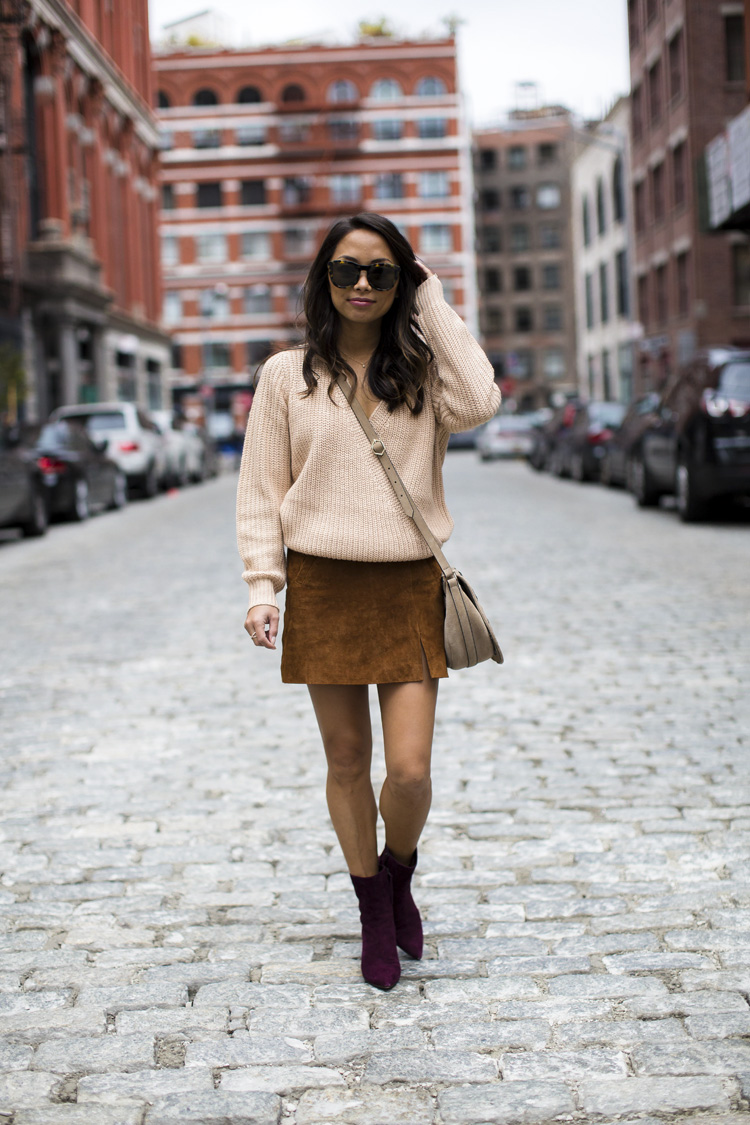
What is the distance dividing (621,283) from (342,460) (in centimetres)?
4985

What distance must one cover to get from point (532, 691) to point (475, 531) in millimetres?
8640

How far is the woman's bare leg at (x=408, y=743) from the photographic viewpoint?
3164 millimetres

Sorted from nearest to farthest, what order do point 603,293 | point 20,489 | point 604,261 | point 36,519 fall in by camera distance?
1. point 20,489
2. point 36,519
3. point 604,261
4. point 603,293

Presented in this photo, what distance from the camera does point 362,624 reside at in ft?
10.4

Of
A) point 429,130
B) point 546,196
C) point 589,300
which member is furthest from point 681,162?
point 546,196

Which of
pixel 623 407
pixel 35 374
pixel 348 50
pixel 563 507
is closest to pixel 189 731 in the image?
pixel 563 507

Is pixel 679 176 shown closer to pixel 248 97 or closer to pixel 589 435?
pixel 589 435

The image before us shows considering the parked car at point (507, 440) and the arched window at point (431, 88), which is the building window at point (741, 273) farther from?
the arched window at point (431, 88)

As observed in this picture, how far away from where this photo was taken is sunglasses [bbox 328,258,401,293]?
124 inches

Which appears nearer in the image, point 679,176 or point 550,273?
point 679,176

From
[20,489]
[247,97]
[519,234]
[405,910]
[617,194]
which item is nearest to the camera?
[405,910]

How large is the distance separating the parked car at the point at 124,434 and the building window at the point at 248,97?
58.0 meters

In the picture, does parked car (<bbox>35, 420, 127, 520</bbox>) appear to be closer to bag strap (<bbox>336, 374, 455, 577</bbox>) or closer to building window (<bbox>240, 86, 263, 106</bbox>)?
bag strap (<bbox>336, 374, 455, 577</bbox>)

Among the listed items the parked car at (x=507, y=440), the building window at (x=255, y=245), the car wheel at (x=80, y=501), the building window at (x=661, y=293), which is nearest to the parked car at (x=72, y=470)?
the car wheel at (x=80, y=501)
